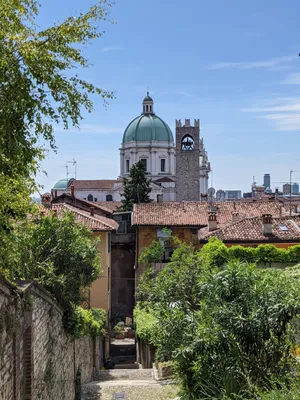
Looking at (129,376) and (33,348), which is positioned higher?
(33,348)

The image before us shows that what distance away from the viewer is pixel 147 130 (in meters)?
100

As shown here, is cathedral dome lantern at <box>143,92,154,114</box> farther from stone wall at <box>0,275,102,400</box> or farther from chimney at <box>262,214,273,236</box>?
stone wall at <box>0,275,102,400</box>

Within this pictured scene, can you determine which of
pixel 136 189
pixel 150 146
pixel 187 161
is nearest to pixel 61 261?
pixel 136 189

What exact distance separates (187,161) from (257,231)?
2202 inches

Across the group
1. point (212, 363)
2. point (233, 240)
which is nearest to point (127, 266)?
point (233, 240)

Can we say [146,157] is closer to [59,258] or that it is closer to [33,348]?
[59,258]

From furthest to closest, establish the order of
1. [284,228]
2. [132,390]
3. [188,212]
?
[188,212]
[284,228]
[132,390]

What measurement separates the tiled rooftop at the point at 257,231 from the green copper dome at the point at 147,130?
2840 inches

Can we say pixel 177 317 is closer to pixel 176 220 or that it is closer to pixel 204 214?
pixel 176 220

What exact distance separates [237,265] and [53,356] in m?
4.81

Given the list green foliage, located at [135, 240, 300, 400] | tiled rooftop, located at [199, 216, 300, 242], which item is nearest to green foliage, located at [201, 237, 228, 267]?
tiled rooftop, located at [199, 216, 300, 242]

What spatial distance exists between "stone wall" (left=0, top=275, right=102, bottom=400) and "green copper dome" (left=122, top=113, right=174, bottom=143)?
279 feet

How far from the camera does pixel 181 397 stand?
1268 centimetres

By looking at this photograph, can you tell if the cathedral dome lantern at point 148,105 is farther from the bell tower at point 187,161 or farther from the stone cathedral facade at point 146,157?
the bell tower at point 187,161
